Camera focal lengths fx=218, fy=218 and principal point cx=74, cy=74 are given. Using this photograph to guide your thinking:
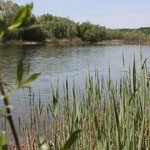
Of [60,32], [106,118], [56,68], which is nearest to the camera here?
[106,118]

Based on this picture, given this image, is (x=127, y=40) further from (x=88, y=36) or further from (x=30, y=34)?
A: (x=30, y=34)

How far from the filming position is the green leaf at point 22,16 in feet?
0.68

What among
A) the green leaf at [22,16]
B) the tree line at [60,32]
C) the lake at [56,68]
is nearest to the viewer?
the green leaf at [22,16]

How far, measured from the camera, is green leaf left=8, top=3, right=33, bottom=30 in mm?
207

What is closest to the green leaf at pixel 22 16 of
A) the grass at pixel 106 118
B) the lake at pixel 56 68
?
the lake at pixel 56 68

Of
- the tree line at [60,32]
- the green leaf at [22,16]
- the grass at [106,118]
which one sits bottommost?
the grass at [106,118]

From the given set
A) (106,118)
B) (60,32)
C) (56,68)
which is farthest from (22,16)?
(60,32)

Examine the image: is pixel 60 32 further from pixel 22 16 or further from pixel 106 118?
pixel 22 16

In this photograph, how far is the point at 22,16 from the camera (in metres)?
0.21

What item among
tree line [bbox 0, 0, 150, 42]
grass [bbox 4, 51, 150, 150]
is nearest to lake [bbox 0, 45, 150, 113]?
grass [bbox 4, 51, 150, 150]

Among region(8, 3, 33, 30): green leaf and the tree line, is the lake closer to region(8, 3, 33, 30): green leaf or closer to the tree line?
region(8, 3, 33, 30): green leaf

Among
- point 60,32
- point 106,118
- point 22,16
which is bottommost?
point 106,118

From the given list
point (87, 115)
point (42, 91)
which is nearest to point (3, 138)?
point (87, 115)

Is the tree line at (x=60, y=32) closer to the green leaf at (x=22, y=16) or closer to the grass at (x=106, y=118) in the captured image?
the grass at (x=106, y=118)
